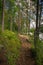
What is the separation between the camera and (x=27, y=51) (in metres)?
12.8

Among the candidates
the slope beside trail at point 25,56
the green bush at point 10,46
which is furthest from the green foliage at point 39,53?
the green bush at point 10,46

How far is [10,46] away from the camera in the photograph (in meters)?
12.2

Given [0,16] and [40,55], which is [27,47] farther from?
[0,16]

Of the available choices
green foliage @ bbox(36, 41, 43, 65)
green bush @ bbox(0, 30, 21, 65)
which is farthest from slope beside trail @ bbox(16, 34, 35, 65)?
green foliage @ bbox(36, 41, 43, 65)

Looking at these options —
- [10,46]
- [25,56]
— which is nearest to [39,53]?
[25,56]

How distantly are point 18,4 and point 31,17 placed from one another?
2403mm

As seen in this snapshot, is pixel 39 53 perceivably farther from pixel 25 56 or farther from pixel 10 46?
pixel 10 46

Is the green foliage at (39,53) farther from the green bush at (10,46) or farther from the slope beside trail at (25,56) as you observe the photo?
the green bush at (10,46)

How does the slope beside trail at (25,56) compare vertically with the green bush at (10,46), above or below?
below

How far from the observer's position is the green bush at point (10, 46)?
445 inches

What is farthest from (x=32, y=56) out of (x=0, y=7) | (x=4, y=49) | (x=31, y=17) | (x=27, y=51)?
(x=0, y=7)

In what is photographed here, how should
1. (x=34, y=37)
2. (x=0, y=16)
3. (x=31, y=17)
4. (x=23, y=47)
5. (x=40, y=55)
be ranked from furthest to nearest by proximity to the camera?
(x=0, y=16)
(x=31, y=17)
(x=23, y=47)
(x=34, y=37)
(x=40, y=55)

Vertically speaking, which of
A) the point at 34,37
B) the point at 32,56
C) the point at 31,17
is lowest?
the point at 32,56

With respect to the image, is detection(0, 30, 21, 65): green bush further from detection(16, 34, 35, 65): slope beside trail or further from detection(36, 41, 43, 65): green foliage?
detection(36, 41, 43, 65): green foliage
